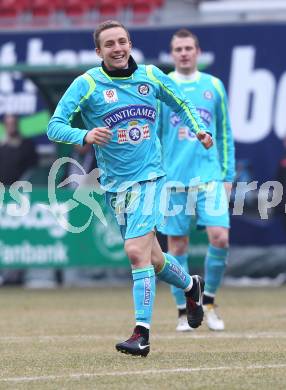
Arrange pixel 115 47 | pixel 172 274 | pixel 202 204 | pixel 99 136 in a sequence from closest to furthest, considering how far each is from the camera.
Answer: pixel 99 136 → pixel 115 47 → pixel 172 274 → pixel 202 204

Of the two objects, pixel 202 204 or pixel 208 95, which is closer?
pixel 202 204

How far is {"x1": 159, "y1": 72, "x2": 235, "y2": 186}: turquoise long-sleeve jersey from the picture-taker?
32.9ft

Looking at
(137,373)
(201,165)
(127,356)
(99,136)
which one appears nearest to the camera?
(137,373)

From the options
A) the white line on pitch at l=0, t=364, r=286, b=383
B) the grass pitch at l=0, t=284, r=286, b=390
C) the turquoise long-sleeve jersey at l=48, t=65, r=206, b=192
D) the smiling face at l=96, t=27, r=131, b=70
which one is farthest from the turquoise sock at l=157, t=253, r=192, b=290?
the smiling face at l=96, t=27, r=131, b=70

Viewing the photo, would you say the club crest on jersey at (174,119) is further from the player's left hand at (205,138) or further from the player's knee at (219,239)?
the player's left hand at (205,138)

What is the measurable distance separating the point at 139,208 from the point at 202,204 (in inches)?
92.5

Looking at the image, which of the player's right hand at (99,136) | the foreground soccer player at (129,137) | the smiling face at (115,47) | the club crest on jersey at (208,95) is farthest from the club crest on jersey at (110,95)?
the club crest on jersey at (208,95)

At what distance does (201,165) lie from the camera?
10078 millimetres

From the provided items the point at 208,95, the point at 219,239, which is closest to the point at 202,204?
the point at 219,239

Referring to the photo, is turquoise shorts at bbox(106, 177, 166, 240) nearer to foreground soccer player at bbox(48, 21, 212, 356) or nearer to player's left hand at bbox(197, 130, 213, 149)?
foreground soccer player at bbox(48, 21, 212, 356)

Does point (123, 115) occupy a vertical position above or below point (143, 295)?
above

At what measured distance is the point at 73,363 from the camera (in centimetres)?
711

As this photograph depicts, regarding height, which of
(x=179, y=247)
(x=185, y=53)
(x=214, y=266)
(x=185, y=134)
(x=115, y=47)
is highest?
(x=115, y=47)

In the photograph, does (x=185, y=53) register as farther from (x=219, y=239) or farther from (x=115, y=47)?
(x=115, y=47)
